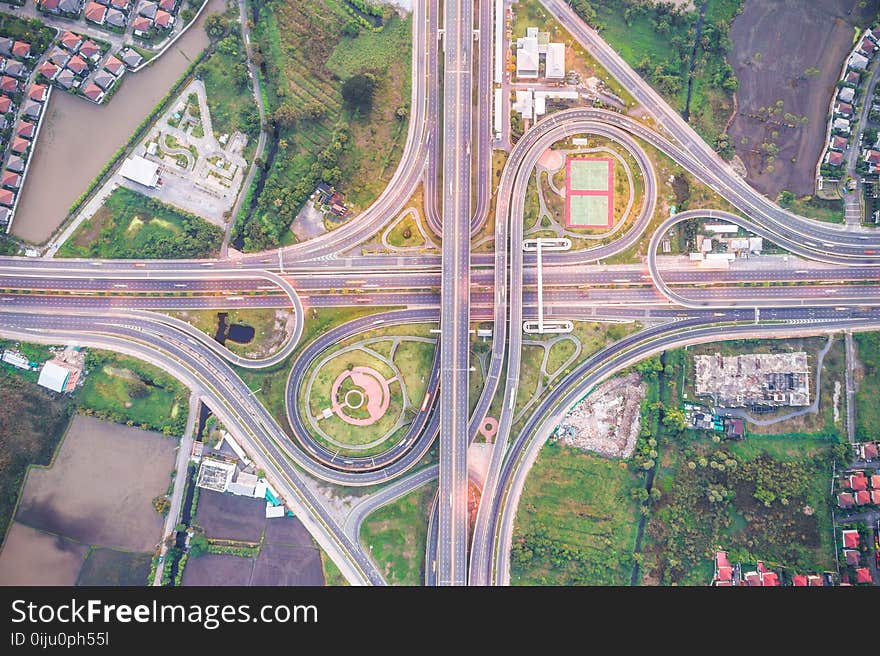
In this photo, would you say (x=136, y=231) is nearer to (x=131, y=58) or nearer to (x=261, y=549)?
(x=131, y=58)

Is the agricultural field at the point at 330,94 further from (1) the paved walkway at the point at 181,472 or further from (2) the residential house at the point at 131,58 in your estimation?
(1) the paved walkway at the point at 181,472

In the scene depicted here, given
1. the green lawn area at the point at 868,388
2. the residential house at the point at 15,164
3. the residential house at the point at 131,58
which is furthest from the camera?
the residential house at the point at 131,58

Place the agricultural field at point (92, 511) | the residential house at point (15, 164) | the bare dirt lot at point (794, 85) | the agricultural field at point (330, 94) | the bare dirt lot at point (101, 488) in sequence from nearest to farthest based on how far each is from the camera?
1. the agricultural field at point (92, 511)
2. the bare dirt lot at point (101, 488)
3. the residential house at point (15, 164)
4. the agricultural field at point (330, 94)
5. the bare dirt lot at point (794, 85)

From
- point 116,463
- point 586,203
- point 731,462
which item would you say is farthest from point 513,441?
point 116,463

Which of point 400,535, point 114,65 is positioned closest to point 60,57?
point 114,65

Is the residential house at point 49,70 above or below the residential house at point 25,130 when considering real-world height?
above

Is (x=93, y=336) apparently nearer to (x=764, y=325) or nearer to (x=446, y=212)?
(x=446, y=212)

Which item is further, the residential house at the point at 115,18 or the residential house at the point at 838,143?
the residential house at the point at 838,143

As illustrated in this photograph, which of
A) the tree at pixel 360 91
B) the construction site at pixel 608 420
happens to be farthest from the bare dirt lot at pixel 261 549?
the tree at pixel 360 91

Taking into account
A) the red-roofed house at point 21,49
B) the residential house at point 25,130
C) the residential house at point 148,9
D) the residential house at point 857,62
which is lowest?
the residential house at point 25,130
